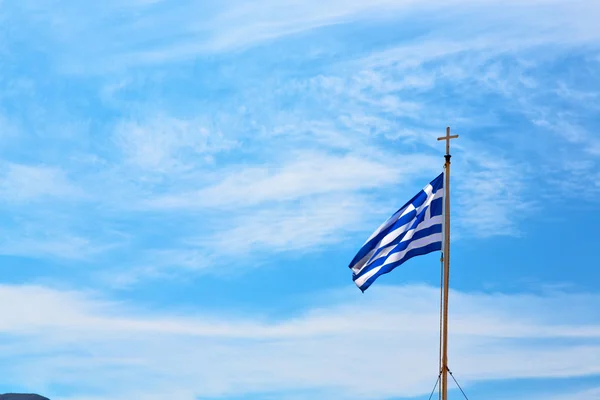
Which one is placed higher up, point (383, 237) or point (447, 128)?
point (447, 128)

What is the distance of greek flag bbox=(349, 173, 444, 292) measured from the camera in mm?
52719

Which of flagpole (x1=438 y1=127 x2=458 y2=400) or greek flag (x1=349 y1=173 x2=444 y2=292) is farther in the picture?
greek flag (x1=349 y1=173 x2=444 y2=292)

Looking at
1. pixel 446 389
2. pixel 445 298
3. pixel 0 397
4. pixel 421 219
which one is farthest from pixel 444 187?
pixel 0 397

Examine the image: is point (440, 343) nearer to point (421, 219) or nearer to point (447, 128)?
point (421, 219)

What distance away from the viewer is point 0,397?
198 meters

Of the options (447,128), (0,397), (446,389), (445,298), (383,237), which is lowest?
(446,389)

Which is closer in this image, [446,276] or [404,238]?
[446,276]

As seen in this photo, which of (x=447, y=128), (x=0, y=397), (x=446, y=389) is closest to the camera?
(x=446, y=389)

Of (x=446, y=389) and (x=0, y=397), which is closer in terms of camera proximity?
(x=446, y=389)

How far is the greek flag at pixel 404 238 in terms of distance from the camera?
52719 millimetres

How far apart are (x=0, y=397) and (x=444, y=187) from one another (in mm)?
164848

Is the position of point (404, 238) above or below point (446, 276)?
above

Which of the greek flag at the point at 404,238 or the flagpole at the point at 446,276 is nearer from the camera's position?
the flagpole at the point at 446,276

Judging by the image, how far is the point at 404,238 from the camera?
174 feet
